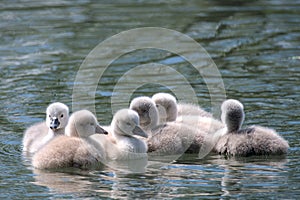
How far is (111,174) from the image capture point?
24.7 ft

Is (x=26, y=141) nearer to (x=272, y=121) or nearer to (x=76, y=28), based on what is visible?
(x=272, y=121)

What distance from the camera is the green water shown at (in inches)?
282

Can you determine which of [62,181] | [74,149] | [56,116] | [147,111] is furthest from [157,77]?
[62,181]

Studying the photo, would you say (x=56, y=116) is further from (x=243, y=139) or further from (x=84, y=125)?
(x=243, y=139)

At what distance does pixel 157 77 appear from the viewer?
1160cm

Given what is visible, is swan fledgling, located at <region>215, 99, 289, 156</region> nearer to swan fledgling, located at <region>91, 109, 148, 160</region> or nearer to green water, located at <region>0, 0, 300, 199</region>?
green water, located at <region>0, 0, 300, 199</region>

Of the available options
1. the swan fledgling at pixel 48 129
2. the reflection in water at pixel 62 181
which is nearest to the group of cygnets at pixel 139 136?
A: the swan fledgling at pixel 48 129

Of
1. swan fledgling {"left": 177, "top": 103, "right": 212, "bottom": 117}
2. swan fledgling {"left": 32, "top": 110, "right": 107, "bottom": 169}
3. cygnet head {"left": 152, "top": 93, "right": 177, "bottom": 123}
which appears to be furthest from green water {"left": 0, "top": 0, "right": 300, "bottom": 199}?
cygnet head {"left": 152, "top": 93, "right": 177, "bottom": 123}

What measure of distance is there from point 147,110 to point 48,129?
3.61 ft

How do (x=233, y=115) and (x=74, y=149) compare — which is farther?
(x=233, y=115)

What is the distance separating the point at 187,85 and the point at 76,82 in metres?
1.54

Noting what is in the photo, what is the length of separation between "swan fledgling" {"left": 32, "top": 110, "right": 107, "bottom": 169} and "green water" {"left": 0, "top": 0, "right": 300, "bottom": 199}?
11 cm

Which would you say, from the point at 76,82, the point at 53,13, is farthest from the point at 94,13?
the point at 76,82

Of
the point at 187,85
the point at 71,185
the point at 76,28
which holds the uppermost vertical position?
the point at 76,28
